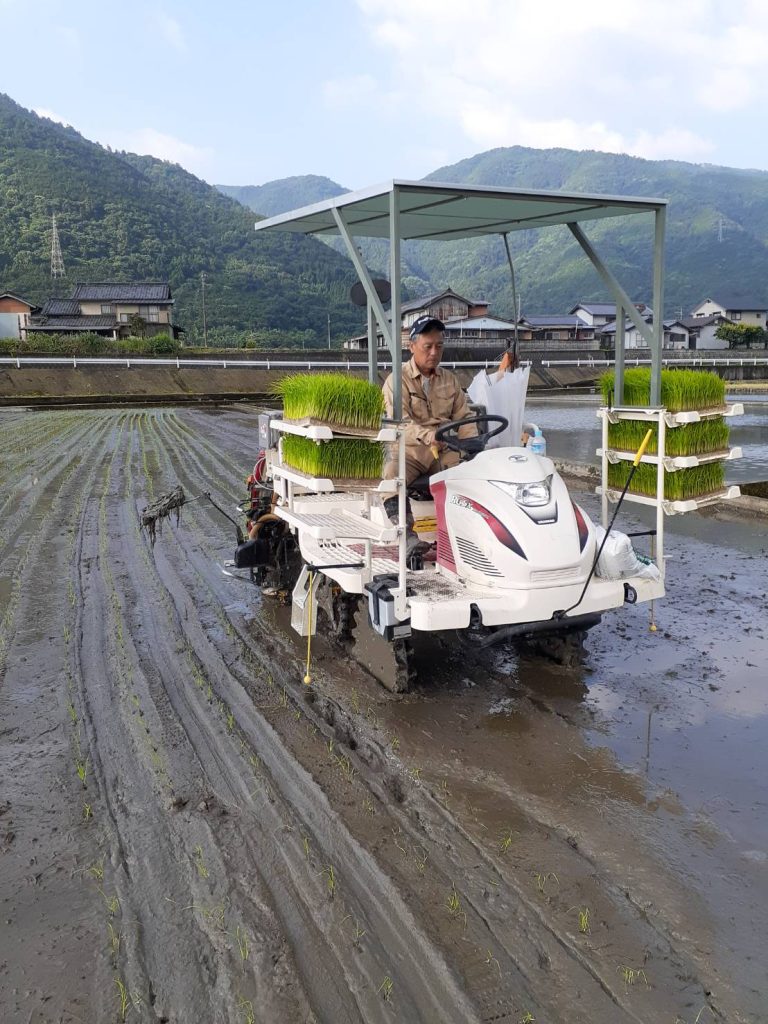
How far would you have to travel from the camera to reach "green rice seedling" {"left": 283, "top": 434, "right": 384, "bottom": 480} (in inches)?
188

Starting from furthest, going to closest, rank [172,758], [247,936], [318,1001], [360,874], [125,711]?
[125,711] < [172,758] < [360,874] < [247,936] < [318,1001]

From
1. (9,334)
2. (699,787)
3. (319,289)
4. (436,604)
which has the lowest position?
(699,787)

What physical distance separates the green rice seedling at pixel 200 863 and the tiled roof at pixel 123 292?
180 feet

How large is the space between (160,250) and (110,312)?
29.4m

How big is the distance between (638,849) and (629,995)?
0.80m

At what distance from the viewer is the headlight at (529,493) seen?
4.12 m

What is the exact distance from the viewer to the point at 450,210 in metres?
5.44

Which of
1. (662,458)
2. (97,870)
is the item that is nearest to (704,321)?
(662,458)

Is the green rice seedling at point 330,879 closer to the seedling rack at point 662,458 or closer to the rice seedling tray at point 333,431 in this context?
the rice seedling tray at point 333,431

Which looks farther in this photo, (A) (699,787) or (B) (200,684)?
(B) (200,684)

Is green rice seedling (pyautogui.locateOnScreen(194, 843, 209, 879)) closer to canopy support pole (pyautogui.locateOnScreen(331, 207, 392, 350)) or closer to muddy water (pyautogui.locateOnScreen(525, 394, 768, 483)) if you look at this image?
canopy support pole (pyautogui.locateOnScreen(331, 207, 392, 350))

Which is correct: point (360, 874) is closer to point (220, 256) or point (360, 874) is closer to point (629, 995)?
point (629, 995)

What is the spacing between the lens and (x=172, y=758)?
12.8 feet

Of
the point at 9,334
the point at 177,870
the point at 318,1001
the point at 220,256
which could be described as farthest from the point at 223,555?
the point at 220,256
